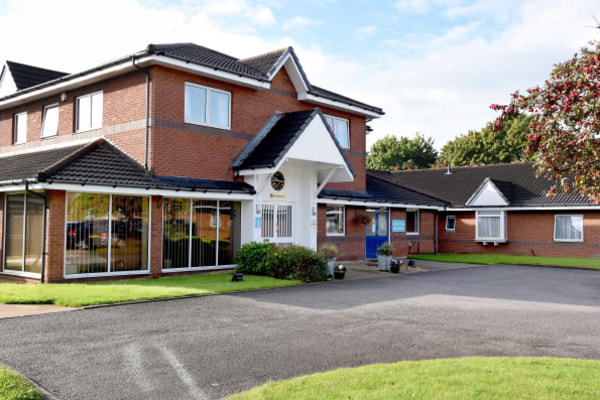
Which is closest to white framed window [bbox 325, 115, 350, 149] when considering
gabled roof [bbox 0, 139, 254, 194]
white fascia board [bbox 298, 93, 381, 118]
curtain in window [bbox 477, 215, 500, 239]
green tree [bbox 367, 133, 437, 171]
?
A: white fascia board [bbox 298, 93, 381, 118]

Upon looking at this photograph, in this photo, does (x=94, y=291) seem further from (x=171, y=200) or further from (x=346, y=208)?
(x=346, y=208)

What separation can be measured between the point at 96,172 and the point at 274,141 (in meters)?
5.85

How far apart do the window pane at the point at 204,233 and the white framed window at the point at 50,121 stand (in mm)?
6404

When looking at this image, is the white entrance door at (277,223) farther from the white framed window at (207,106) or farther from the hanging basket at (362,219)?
the hanging basket at (362,219)

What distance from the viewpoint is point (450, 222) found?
31344 millimetres

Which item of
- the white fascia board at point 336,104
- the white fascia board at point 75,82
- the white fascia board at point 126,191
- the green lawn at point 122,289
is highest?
the white fascia board at point 336,104

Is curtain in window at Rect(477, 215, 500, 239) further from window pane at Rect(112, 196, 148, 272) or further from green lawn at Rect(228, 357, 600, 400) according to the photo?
green lawn at Rect(228, 357, 600, 400)

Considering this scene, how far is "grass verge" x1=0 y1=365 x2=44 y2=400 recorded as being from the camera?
526 cm

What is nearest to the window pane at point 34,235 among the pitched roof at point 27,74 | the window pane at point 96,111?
the window pane at point 96,111

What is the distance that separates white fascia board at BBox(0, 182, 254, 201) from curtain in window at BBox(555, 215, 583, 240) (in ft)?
60.5

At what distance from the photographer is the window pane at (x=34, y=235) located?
14098mm

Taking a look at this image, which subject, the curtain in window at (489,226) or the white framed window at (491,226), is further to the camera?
the curtain in window at (489,226)

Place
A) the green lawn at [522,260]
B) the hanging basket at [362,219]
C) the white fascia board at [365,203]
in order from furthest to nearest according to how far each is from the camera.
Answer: the green lawn at [522,260] → the hanging basket at [362,219] → the white fascia board at [365,203]

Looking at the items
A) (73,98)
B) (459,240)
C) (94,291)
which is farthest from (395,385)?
(459,240)
